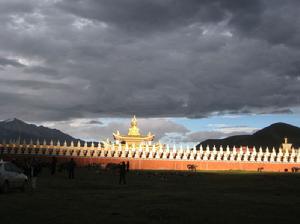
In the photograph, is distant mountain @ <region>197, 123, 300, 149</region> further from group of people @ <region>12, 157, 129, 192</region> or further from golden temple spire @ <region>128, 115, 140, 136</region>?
group of people @ <region>12, 157, 129, 192</region>

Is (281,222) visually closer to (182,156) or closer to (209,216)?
(209,216)

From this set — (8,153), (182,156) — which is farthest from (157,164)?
(8,153)

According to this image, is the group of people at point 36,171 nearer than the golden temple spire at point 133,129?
Yes

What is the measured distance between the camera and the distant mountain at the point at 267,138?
522 ft

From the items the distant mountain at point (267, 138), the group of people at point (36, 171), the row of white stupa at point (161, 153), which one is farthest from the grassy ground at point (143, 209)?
the distant mountain at point (267, 138)

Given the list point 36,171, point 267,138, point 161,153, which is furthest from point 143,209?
point 267,138

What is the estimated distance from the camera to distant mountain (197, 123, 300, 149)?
158975mm

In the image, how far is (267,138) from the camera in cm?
16325

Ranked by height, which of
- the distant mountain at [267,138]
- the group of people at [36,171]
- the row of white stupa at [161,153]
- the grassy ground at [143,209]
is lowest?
the grassy ground at [143,209]

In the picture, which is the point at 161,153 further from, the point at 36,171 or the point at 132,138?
the point at 36,171

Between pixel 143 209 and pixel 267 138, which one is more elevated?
pixel 267 138

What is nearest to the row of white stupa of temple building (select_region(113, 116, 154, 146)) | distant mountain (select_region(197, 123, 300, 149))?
temple building (select_region(113, 116, 154, 146))

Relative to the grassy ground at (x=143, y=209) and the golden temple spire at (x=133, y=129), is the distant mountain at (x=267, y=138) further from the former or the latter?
the grassy ground at (x=143, y=209)

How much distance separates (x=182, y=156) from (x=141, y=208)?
47.8 m
